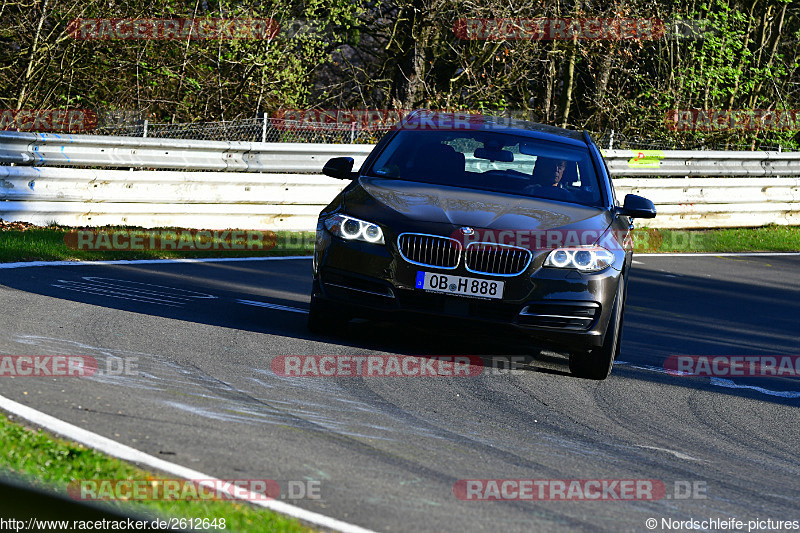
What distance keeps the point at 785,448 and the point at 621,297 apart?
180 centimetres

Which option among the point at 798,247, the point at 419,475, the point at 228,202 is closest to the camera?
the point at 419,475

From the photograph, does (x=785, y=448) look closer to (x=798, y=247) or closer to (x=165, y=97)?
(x=798, y=247)

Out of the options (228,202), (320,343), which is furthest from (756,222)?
(320,343)

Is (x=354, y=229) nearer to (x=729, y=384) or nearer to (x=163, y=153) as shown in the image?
(x=729, y=384)

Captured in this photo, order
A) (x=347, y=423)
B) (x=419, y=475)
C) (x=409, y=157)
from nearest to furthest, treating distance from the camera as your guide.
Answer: (x=419, y=475), (x=347, y=423), (x=409, y=157)

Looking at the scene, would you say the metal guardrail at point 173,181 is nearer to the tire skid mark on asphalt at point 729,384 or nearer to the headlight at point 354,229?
the headlight at point 354,229

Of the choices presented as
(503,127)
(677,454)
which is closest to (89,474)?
(677,454)

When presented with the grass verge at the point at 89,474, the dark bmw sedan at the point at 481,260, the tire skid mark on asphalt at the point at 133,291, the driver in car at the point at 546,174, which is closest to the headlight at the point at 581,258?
the dark bmw sedan at the point at 481,260

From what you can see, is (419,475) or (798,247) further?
(798,247)

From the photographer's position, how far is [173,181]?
535 inches

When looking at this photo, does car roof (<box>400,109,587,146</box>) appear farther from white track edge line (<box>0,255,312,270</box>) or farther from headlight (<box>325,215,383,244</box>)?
white track edge line (<box>0,255,312,270</box>)

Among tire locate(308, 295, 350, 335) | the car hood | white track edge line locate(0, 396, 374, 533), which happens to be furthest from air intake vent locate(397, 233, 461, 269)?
white track edge line locate(0, 396, 374, 533)

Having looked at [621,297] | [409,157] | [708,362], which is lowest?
[708,362]

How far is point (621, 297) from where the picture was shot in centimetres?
760
